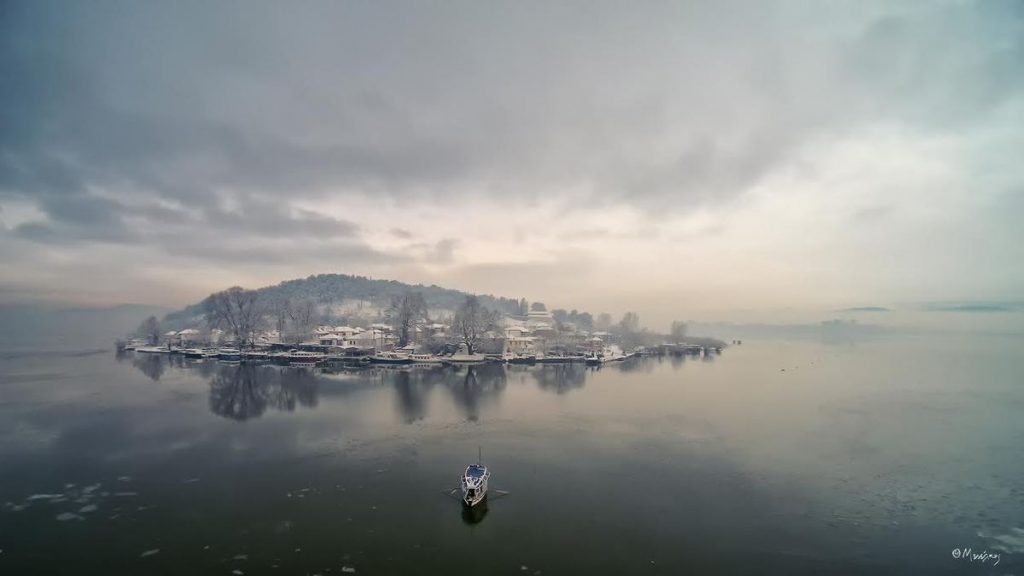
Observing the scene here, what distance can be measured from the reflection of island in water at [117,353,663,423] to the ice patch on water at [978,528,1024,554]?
68.7 ft

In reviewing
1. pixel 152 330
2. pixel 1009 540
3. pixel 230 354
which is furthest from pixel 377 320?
pixel 1009 540

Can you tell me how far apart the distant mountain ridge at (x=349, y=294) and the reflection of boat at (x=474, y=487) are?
4952 inches

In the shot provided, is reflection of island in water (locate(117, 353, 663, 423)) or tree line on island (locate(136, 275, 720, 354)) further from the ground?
tree line on island (locate(136, 275, 720, 354))

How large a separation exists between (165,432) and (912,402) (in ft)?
161

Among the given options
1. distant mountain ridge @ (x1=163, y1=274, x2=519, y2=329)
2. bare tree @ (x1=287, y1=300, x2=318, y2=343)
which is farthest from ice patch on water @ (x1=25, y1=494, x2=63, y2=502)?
distant mountain ridge @ (x1=163, y1=274, x2=519, y2=329)

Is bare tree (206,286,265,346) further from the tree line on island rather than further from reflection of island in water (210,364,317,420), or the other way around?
reflection of island in water (210,364,317,420)

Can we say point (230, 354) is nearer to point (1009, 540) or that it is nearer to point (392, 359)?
point (392, 359)

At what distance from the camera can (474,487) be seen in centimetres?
1447

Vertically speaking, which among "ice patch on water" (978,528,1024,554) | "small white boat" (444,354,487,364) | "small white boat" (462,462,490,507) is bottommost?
"ice patch on water" (978,528,1024,554)

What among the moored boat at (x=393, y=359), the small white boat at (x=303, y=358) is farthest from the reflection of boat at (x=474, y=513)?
the small white boat at (x=303, y=358)

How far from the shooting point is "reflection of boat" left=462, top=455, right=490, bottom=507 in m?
14.4

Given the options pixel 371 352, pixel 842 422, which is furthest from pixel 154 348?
pixel 842 422

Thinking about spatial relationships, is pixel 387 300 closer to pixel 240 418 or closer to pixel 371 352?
pixel 371 352

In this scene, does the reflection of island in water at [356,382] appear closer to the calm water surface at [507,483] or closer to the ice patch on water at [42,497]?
the calm water surface at [507,483]
